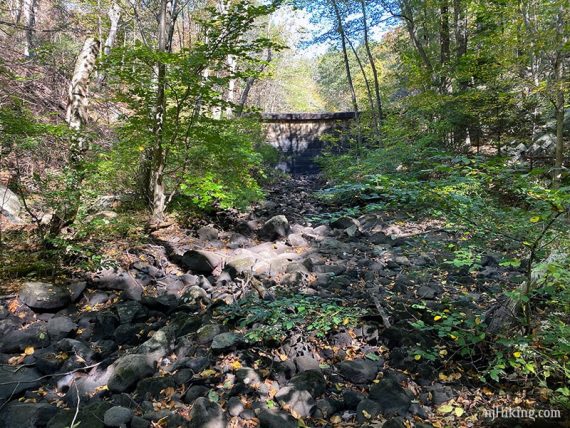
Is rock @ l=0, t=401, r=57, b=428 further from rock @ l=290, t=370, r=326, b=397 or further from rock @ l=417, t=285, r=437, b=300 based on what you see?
rock @ l=417, t=285, r=437, b=300

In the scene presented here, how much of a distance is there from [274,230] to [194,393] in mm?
3872

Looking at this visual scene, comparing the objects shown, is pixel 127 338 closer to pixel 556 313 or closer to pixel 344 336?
pixel 344 336

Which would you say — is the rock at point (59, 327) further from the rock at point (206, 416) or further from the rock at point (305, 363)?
the rock at point (305, 363)

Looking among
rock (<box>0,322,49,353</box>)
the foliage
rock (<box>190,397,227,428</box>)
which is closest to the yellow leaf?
the foliage

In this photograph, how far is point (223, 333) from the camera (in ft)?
10.3

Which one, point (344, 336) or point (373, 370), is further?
point (344, 336)

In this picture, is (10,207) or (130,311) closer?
(130,311)

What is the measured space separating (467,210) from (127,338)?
3.21m

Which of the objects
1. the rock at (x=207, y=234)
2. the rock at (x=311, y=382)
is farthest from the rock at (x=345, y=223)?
the rock at (x=311, y=382)

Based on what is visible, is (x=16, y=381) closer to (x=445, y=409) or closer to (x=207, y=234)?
(x=445, y=409)

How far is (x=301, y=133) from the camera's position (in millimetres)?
17828

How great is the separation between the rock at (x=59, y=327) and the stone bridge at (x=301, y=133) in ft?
46.8

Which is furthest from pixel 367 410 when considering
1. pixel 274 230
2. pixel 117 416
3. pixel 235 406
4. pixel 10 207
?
pixel 10 207

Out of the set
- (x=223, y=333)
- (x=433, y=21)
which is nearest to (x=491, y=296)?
(x=223, y=333)
